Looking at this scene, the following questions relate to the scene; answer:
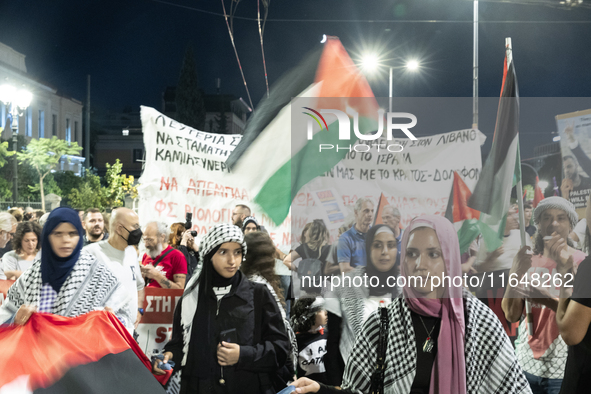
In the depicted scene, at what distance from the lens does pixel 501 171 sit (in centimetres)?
401

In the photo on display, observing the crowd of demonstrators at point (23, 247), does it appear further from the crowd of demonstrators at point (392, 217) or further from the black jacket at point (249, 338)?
the crowd of demonstrators at point (392, 217)

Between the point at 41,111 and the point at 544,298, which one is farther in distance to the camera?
the point at 41,111

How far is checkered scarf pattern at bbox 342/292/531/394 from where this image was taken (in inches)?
105

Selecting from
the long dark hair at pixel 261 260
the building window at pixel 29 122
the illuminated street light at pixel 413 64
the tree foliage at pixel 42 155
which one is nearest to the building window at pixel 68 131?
the building window at pixel 29 122

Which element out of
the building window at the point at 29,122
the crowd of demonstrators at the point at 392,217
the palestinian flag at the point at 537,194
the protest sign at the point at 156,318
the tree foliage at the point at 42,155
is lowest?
the protest sign at the point at 156,318

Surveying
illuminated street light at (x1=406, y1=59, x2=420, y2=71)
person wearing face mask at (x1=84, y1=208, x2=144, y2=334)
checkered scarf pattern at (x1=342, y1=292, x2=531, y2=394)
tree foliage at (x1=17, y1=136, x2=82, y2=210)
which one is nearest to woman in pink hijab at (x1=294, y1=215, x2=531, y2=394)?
checkered scarf pattern at (x1=342, y1=292, x2=531, y2=394)

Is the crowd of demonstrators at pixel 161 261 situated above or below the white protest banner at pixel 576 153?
below

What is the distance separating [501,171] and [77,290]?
9.55ft

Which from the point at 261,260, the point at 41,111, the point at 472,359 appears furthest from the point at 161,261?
the point at 41,111

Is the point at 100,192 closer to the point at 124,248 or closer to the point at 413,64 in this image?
the point at 413,64

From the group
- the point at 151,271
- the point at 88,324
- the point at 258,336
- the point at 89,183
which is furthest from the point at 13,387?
the point at 89,183

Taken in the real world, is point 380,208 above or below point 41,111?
below

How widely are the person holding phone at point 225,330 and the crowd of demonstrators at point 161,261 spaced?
193cm

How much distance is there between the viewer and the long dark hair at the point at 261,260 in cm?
429
